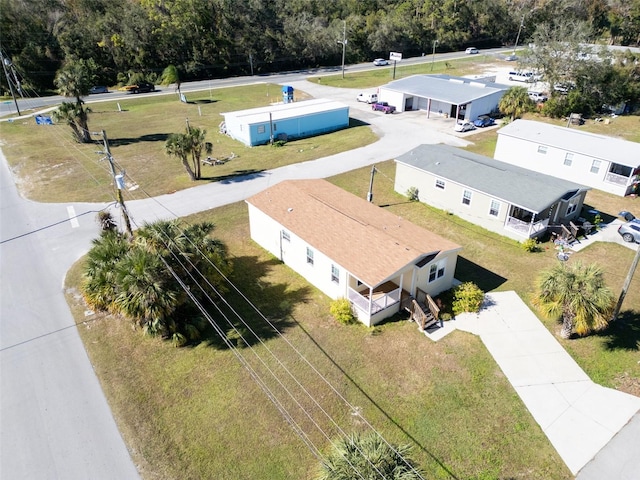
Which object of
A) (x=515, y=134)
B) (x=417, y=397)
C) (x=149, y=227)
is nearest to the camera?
(x=417, y=397)

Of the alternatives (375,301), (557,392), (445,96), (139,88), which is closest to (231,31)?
(139,88)

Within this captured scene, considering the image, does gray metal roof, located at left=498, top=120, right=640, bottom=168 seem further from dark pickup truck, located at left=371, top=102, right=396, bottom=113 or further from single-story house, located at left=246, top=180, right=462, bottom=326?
single-story house, located at left=246, top=180, right=462, bottom=326

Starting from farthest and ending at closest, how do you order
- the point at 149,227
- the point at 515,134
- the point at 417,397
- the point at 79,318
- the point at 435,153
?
1. the point at 515,134
2. the point at 435,153
3. the point at 79,318
4. the point at 149,227
5. the point at 417,397

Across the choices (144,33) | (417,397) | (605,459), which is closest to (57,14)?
(144,33)

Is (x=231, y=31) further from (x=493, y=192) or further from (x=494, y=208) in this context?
(x=494, y=208)

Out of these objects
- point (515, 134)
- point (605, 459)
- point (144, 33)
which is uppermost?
point (144, 33)

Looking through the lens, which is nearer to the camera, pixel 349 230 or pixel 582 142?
pixel 349 230

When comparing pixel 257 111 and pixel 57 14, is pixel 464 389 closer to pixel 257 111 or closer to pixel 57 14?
pixel 257 111
